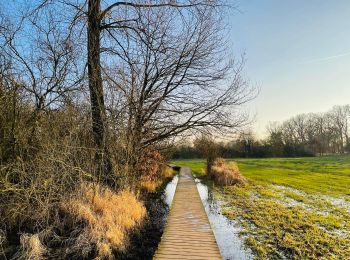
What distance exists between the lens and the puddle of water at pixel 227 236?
579cm

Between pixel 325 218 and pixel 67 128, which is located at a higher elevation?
pixel 67 128

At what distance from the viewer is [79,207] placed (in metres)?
6.20

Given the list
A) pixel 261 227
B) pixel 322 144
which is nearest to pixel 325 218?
pixel 261 227

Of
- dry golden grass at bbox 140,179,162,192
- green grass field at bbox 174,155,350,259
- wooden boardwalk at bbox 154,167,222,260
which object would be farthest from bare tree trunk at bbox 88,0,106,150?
dry golden grass at bbox 140,179,162,192

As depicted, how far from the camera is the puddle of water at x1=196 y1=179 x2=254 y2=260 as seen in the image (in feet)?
19.0

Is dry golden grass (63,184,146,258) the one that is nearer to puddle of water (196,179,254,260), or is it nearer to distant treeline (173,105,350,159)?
puddle of water (196,179,254,260)

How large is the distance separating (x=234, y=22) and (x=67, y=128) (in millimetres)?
6462

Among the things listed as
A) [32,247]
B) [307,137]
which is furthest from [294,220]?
[307,137]

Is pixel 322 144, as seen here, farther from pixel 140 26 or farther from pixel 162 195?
pixel 140 26

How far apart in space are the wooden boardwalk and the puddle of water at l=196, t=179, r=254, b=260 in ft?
0.78

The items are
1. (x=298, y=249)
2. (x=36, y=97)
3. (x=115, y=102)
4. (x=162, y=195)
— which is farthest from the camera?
(x=162, y=195)

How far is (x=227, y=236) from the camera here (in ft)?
22.7

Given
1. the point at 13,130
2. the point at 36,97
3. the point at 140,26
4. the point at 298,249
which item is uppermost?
the point at 140,26

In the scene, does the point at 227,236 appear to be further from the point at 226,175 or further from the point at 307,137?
the point at 307,137
